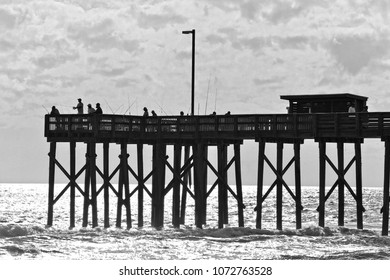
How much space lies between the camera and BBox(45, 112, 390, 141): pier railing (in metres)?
43.2

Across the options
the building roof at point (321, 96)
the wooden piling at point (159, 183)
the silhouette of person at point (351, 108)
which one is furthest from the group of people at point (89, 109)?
the silhouette of person at point (351, 108)

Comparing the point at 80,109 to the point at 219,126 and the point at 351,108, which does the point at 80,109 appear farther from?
the point at 351,108

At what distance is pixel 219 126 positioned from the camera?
46.8 metres

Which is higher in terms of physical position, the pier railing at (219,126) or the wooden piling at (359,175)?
the pier railing at (219,126)

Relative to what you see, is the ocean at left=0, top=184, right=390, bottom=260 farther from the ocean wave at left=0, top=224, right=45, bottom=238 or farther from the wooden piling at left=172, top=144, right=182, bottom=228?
the wooden piling at left=172, top=144, right=182, bottom=228

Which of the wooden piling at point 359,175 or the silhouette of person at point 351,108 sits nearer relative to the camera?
the silhouette of person at point 351,108

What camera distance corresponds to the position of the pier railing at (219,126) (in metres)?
43.2

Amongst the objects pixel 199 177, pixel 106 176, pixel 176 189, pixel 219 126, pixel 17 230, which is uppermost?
pixel 219 126

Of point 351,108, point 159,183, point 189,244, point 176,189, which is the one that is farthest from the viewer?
point 176,189

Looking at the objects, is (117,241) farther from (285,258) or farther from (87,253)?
(285,258)

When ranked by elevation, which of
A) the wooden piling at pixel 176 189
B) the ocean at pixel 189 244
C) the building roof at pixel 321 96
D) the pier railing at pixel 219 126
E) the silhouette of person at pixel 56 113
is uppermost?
the building roof at pixel 321 96

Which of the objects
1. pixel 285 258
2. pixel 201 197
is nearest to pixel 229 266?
pixel 285 258

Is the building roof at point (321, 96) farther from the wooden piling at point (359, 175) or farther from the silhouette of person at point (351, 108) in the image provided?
the wooden piling at point (359, 175)

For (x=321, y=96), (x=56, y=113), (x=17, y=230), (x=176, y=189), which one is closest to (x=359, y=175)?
(x=321, y=96)
